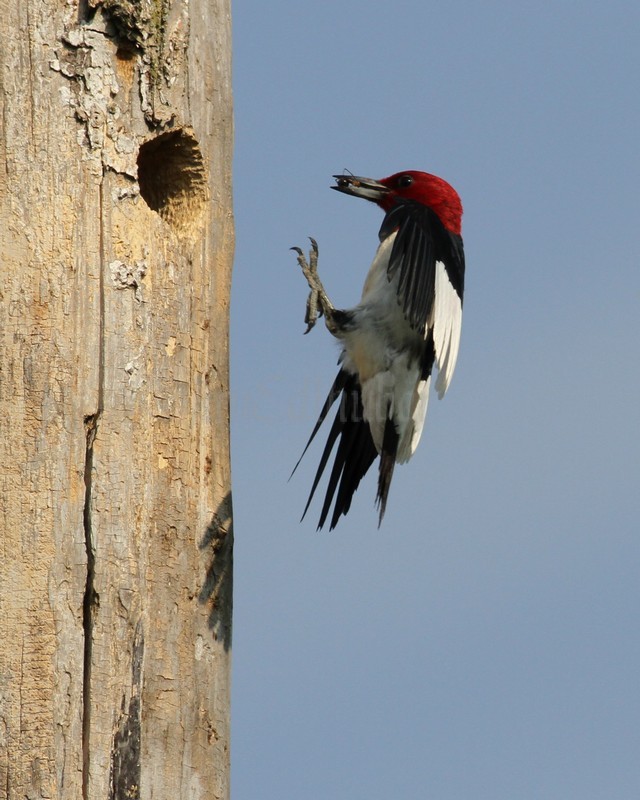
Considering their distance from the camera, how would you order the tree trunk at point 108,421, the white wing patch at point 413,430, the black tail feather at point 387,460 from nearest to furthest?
the tree trunk at point 108,421, the black tail feather at point 387,460, the white wing patch at point 413,430

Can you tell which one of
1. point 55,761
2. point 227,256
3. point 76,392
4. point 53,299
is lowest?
point 55,761

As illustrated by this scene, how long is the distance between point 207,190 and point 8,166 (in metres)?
0.57

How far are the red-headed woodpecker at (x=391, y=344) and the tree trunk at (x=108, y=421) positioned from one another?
50.9 inches

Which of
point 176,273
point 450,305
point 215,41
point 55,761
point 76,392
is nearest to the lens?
point 55,761

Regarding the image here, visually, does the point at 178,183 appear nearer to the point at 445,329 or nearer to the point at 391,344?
the point at 445,329

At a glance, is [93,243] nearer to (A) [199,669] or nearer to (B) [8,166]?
(B) [8,166]

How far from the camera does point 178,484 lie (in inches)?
115

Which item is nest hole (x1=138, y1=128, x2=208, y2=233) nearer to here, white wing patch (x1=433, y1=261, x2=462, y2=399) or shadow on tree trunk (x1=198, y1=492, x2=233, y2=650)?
shadow on tree trunk (x1=198, y1=492, x2=233, y2=650)

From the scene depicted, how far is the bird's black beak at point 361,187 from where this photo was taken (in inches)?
207

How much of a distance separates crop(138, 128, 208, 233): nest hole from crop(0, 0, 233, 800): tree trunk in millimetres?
10

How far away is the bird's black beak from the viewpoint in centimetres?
526

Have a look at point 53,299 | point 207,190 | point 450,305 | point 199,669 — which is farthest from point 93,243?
point 450,305

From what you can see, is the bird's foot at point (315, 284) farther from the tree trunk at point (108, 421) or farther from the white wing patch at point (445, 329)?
the tree trunk at point (108, 421)

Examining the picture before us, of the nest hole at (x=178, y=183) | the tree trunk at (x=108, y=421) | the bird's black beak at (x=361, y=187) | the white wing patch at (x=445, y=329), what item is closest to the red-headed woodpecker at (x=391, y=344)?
the white wing patch at (x=445, y=329)
